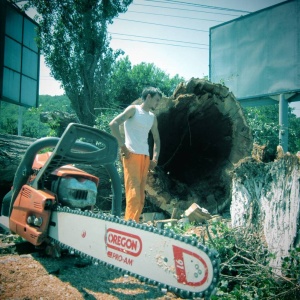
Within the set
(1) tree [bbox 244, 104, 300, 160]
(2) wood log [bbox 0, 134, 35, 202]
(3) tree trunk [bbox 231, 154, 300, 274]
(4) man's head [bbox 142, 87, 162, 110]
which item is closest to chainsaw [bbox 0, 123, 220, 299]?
(3) tree trunk [bbox 231, 154, 300, 274]

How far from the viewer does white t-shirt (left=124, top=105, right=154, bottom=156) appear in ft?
8.92

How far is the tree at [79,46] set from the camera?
37.7 ft

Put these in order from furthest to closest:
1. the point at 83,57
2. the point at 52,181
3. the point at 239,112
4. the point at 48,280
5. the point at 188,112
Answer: the point at 83,57, the point at 188,112, the point at 239,112, the point at 52,181, the point at 48,280

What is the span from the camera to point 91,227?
154cm

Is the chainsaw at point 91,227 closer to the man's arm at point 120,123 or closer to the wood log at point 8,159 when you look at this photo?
the man's arm at point 120,123

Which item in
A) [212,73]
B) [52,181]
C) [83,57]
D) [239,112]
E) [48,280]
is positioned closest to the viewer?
[48,280]

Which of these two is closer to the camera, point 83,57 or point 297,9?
point 297,9

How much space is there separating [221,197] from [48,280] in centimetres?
270

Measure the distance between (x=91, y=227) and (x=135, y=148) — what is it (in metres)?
1.28

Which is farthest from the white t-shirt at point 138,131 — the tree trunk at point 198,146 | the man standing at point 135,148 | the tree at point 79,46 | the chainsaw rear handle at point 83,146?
the tree at point 79,46

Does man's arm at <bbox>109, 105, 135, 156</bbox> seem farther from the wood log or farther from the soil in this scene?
the wood log

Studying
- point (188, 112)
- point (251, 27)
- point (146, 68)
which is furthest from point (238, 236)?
point (146, 68)

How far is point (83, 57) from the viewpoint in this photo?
1172cm

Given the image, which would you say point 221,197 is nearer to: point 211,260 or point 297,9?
point 211,260
